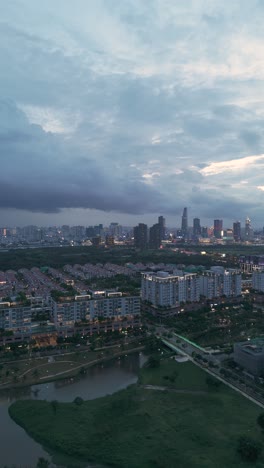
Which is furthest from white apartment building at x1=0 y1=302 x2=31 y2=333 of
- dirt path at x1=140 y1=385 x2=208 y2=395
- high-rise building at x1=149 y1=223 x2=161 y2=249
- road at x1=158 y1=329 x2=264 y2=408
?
high-rise building at x1=149 y1=223 x2=161 y2=249

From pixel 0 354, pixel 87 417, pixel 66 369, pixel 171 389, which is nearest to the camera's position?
pixel 87 417

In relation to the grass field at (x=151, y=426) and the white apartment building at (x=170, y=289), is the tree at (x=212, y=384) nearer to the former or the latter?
the grass field at (x=151, y=426)

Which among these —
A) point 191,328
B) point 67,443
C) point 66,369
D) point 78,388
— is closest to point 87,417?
point 67,443

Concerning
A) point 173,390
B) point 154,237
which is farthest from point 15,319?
point 154,237

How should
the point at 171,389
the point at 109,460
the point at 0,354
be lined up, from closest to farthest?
1. the point at 109,460
2. the point at 171,389
3. the point at 0,354

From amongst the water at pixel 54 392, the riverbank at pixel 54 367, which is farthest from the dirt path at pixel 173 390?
the riverbank at pixel 54 367

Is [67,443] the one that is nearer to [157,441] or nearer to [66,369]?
[157,441]

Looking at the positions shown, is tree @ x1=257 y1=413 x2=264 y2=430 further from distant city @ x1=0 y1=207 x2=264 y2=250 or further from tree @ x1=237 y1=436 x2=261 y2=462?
distant city @ x1=0 y1=207 x2=264 y2=250
